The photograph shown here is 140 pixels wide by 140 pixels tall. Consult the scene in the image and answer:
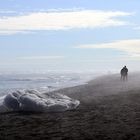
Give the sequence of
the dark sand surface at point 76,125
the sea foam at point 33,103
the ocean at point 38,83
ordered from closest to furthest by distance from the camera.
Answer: the dark sand surface at point 76,125
the sea foam at point 33,103
the ocean at point 38,83

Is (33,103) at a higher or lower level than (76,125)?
higher

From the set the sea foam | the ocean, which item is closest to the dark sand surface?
the sea foam

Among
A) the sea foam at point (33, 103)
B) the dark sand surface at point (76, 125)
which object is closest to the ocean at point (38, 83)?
the sea foam at point (33, 103)

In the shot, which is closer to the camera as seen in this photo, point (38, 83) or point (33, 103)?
point (33, 103)

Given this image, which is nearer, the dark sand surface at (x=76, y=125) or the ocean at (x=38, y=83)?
the dark sand surface at (x=76, y=125)

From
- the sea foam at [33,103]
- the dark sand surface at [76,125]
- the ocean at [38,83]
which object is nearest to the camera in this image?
the dark sand surface at [76,125]

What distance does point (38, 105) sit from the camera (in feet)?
59.1

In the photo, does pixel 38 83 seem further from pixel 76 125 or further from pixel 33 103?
pixel 76 125

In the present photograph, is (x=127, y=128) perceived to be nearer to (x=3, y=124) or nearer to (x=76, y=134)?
(x=76, y=134)

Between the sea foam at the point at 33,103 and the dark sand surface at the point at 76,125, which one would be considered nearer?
the dark sand surface at the point at 76,125

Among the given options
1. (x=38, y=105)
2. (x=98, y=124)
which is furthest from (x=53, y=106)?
(x=98, y=124)

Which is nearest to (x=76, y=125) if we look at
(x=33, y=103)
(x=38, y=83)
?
(x=33, y=103)

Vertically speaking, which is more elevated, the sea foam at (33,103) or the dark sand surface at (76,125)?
the sea foam at (33,103)

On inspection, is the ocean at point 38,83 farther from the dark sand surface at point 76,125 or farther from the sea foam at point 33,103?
the dark sand surface at point 76,125
